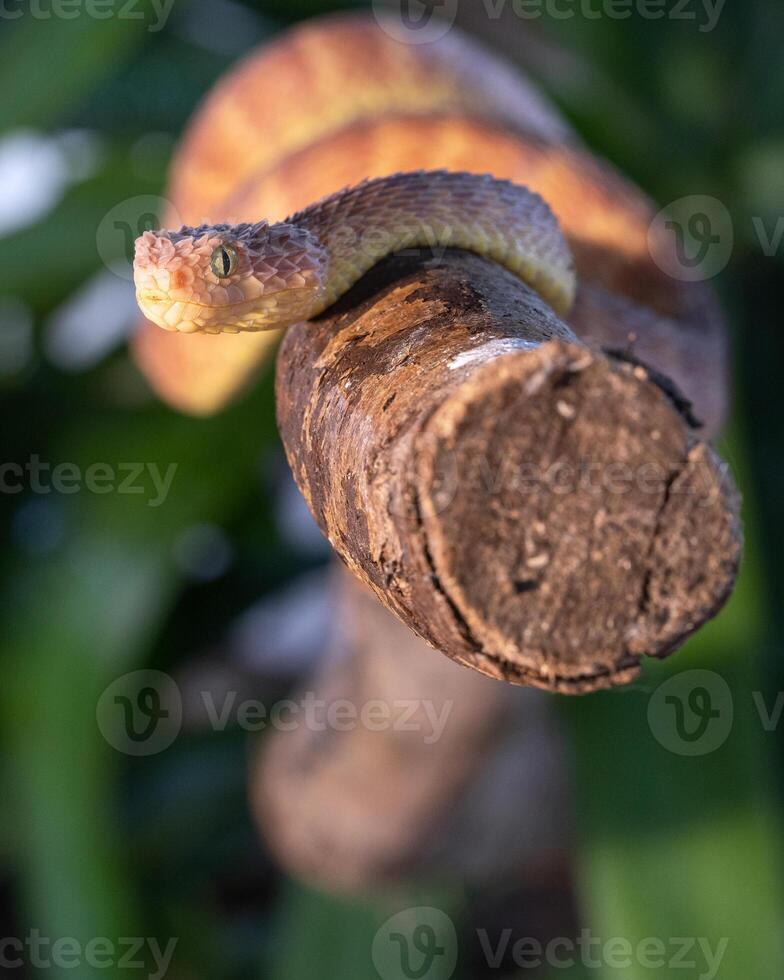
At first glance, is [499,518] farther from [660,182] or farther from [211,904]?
[211,904]

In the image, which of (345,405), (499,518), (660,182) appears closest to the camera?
(499,518)

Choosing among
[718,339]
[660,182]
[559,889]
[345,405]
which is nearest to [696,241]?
[660,182]
